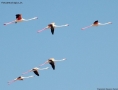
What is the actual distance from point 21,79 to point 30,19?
7207mm

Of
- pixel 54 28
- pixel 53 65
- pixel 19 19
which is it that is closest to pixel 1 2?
pixel 19 19

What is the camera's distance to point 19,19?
46875 mm

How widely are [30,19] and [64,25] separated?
454 centimetres

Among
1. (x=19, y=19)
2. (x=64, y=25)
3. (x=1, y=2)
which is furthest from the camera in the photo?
(x=64, y=25)

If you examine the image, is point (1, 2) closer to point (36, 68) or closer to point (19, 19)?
point (19, 19)

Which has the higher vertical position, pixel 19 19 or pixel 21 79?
pixel 19 19

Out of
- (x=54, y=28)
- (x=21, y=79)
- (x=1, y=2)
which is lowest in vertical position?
(x=21, y=79)

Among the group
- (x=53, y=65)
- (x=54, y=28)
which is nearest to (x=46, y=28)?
(x=54, y=28)

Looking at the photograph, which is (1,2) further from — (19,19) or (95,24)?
(95,24)

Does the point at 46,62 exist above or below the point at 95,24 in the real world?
below

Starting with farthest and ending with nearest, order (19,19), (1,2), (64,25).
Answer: (64,25)
(19,19)
(1,2)

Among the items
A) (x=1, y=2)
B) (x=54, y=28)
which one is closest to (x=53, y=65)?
(x=54, y=28)

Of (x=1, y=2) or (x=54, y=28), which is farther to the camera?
(x=54, y=28)

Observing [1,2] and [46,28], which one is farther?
[46,28]
